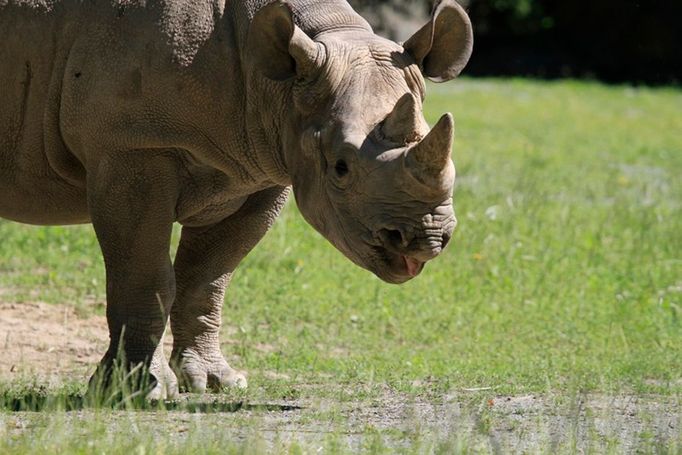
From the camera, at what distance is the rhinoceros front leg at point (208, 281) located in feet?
26.2

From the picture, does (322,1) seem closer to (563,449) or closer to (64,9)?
(64,9)

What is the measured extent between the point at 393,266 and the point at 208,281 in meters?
2.02

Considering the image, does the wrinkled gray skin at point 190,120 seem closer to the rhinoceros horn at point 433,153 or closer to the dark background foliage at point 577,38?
the rhinoceros horn at point 433,153

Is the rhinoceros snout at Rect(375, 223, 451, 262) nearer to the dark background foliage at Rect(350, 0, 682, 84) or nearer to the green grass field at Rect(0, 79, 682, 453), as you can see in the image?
the green grass field at Rect(0, 79, 682, 453)

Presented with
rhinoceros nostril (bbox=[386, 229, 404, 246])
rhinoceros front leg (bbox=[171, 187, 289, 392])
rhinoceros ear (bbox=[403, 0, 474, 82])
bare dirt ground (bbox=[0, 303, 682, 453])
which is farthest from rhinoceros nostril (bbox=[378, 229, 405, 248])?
rhinoceros front leg (bbox=[171, 187, 289, 392])

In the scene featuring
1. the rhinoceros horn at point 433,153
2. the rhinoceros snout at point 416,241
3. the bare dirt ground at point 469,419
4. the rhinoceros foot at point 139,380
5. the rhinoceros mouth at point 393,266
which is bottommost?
the bare dirt ground at point 469,419

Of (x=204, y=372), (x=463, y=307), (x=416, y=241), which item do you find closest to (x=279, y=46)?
(x=416, y=241)

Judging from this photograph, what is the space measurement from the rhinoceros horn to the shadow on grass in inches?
58.4

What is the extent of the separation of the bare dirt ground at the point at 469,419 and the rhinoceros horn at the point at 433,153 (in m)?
1.00

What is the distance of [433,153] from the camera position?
19.8ft

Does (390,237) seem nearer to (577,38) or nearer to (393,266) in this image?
(393,266)

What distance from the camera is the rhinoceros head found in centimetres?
620

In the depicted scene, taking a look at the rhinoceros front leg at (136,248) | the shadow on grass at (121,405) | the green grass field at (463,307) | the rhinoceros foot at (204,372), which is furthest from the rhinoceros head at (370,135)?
the rhinoceros foot at (204,372)

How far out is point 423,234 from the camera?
6.20 metres
